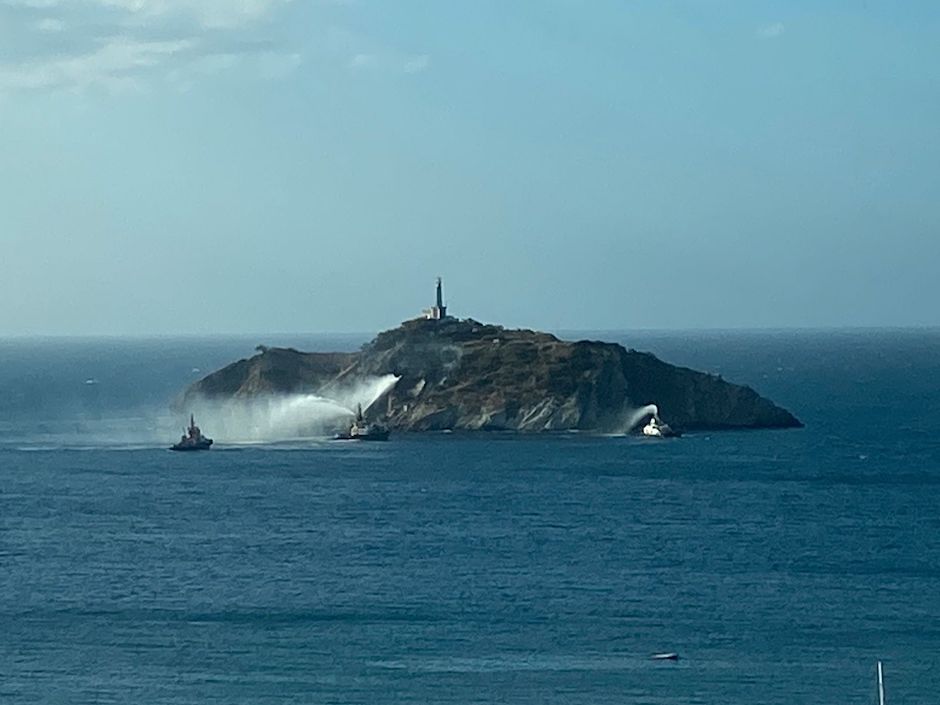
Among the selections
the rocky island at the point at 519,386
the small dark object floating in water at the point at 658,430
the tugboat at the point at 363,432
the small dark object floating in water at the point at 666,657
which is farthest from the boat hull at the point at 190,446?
the small dark object floating in water at the point at 666,657

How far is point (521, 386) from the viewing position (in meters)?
140

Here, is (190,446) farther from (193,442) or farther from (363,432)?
(363,432)

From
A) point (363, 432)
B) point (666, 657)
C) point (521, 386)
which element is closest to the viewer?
point (666, 657)

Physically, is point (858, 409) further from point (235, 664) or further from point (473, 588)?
point (235, 664)

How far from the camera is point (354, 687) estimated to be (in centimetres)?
5284

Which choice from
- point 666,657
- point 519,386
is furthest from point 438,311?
point 666,657

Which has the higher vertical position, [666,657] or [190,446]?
[190,446]

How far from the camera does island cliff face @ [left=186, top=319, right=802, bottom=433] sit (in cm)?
13875

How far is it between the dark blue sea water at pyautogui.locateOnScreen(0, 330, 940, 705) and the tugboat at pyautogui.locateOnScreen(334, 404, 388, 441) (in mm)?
10861

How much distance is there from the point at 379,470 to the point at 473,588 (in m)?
44.4

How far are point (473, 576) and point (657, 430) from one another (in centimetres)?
Result: 6666

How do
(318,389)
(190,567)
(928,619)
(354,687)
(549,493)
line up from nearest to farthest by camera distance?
(354,687), (928,619), (190,567), (549,493), (318,389)

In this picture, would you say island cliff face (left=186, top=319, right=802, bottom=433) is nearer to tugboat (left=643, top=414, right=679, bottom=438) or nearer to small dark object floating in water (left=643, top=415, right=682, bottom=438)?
tugboat (left=643, top=414, right=679, bottom=438)

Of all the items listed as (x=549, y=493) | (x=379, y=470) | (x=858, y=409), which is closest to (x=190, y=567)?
(x=549, y=493)
